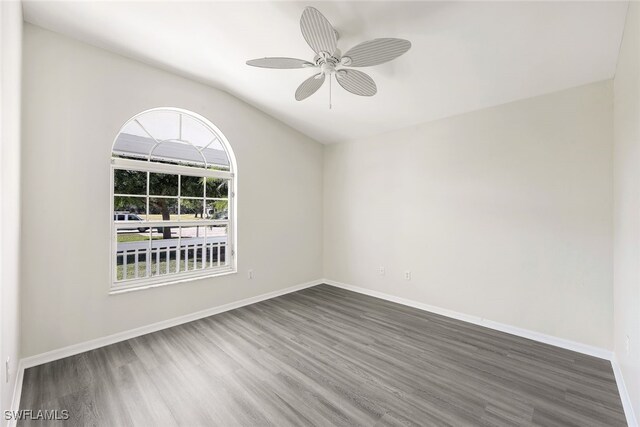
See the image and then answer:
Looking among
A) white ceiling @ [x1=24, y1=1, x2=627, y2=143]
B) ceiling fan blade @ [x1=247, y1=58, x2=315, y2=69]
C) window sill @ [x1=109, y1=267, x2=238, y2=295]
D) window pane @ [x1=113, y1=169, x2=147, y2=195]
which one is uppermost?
white ceiling @ [x1=24, y1=1, x2=627, y2=143]

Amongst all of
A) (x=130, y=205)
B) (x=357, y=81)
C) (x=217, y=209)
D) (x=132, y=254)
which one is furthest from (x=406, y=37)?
(x=132, y=254)

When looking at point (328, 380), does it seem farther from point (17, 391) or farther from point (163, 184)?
point (163, 184)

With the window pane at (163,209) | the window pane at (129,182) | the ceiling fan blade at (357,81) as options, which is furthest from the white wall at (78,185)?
the ceiling fan blade at (357,81)

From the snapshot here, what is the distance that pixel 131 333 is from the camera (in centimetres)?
269

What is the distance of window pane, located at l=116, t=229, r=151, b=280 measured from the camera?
2779mm

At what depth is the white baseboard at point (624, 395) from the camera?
5.26 ft

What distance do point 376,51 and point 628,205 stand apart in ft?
6.49

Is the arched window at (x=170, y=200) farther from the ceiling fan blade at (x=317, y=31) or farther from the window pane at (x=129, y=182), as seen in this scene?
the ceiling fan blade at (x=317, y=31)

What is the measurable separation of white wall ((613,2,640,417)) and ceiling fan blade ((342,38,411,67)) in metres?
1.29

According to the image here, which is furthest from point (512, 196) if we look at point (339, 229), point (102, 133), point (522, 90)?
point (102, 133)

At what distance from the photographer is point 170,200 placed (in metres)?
3.10

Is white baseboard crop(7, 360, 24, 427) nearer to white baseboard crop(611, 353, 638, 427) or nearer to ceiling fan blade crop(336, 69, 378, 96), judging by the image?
ceiling fan blade crop(336, 69, 378, 96)

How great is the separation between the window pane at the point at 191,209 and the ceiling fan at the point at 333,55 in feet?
6.37

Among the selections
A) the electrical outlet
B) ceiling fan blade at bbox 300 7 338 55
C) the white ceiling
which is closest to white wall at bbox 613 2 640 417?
the electrical outlet
